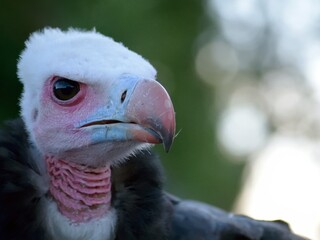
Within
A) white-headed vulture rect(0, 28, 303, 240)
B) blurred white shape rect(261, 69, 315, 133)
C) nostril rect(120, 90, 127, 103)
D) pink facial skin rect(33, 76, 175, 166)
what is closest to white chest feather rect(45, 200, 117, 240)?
white-headed vulture rect(0, 28, 303, 240)

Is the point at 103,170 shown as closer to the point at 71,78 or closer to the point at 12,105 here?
Answer: the point at 71,78

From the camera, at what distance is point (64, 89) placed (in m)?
3.05

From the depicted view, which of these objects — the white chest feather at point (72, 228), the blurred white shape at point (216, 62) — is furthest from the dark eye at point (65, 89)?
the blurred white shape at point (216, 62)

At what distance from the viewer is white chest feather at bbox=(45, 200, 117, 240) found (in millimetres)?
3156

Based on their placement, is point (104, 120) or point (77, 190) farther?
point (77, 190)

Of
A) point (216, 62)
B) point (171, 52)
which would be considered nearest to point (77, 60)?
point (171, 52)

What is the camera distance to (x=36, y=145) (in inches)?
127

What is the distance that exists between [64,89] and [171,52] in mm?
10292

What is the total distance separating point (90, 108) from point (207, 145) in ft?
40.9

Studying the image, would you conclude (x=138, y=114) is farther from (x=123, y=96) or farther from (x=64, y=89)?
(x=64, y=89)

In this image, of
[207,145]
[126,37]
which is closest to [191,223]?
[126,37]

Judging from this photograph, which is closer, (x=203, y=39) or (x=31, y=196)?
(x=31, y=196)

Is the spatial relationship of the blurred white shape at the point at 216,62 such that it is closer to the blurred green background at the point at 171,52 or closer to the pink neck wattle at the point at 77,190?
the blurred green background at the point at 171,52

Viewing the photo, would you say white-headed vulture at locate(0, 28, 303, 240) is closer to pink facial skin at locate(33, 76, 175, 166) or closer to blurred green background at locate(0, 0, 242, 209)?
pink facial skin at locate(33, 76, 175, 166)
